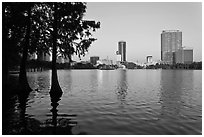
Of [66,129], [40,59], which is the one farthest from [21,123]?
[40,59]

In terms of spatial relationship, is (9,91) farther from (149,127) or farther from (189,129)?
(189,129)

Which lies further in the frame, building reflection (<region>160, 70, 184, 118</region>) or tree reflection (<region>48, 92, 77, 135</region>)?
building reflection (<region>160, 70, 184, 118</region>)

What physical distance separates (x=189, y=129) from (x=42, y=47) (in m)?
18.3

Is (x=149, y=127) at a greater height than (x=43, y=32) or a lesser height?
lesser

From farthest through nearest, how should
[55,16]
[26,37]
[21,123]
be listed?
[26,37] → [55,16] → [21,123]

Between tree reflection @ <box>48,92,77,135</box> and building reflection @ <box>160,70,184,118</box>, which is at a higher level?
tree reflection @ <box>48,92,77,135</box>

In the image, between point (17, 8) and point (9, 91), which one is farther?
point (9, 91)

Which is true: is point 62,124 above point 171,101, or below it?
above

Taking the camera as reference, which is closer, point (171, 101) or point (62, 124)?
point (62, 124)

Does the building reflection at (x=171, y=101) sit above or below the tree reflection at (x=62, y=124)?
below

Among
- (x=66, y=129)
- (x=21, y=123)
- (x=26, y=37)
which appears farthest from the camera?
(x=26, y=37)

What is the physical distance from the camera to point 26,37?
22688mm

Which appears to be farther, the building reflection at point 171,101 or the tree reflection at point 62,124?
the building reflection at point 171,101

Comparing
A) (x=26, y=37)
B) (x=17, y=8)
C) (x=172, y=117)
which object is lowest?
(x=172, y=117)
